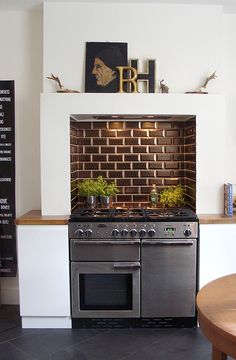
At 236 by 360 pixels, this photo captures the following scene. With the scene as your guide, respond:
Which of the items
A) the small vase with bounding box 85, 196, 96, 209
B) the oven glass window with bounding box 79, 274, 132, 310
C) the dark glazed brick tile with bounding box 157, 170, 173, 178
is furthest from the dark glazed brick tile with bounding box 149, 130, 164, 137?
the oven glass window with bounding box 79, 274, 132, 310

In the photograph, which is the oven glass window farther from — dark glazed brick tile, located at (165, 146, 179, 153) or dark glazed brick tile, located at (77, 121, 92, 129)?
dark glazed brick tile, located at (77, 121, 92, 129)

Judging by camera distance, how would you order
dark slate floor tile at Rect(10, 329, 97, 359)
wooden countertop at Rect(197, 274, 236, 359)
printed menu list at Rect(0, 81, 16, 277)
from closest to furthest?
1. wooden countertop at Rect(197, 274, 236, 359)
2. dark slate floor tile at Rect(10, 329, 97, 359)
3. printed menu list at Rect(0, 81, 16, 277)

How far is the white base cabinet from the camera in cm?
296

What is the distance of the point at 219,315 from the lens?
55.9 inches

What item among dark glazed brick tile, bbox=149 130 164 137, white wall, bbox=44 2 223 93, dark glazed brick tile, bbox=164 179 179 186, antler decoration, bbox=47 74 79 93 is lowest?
dark glazed brick tile, bbox=164 179 179 186

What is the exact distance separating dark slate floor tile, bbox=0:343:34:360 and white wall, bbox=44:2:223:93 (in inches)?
88.2

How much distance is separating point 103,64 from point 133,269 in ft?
6.21

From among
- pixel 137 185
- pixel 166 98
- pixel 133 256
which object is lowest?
pixel 133 256

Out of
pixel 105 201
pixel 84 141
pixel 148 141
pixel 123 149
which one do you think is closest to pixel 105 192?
pixel 105 201

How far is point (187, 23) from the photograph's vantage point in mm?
3195

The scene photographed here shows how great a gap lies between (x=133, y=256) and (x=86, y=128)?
1461mm

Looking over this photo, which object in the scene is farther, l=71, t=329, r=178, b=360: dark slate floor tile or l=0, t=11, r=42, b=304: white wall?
l=0, t=11, r=42, b=304: white wall

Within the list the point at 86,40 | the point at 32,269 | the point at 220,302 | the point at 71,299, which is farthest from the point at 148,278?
the point at 86,40

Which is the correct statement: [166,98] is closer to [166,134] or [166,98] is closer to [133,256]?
[166,134]
